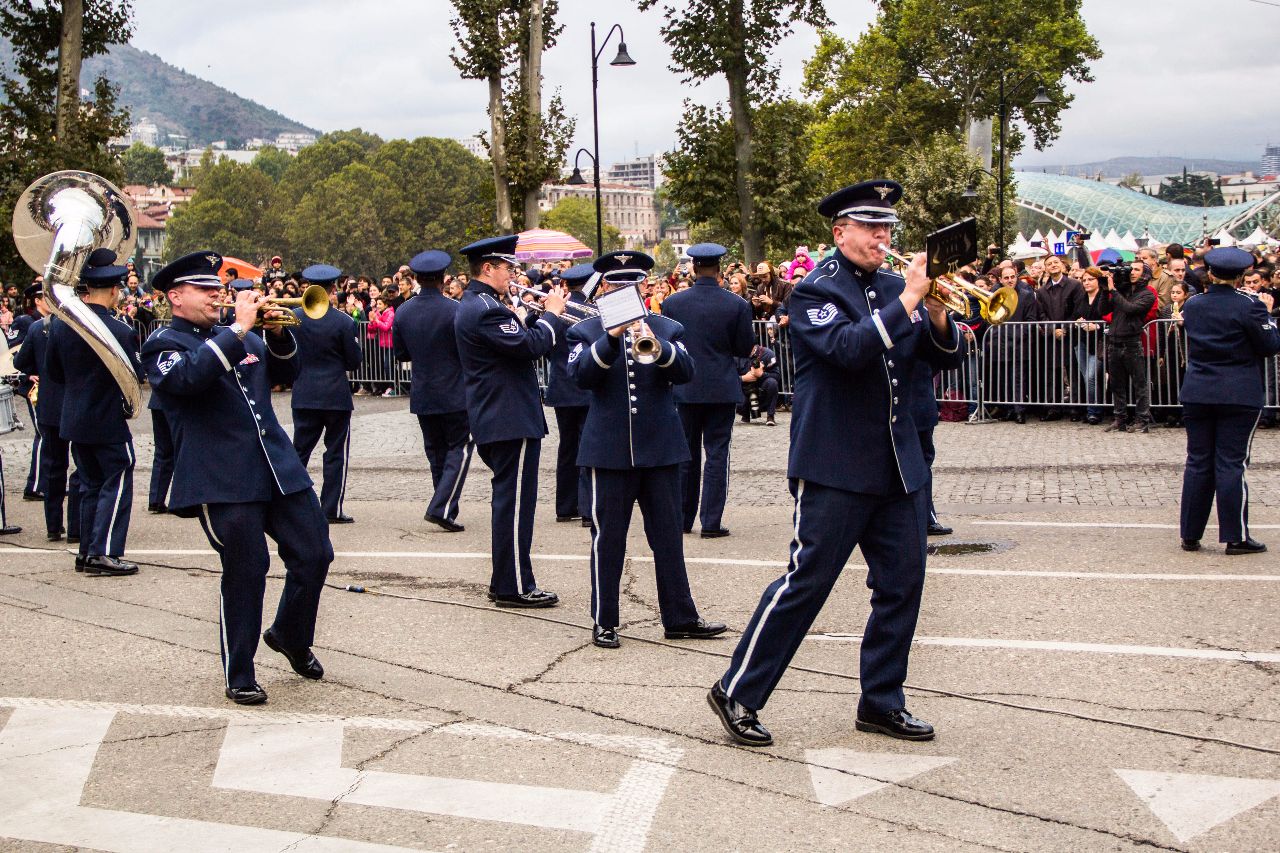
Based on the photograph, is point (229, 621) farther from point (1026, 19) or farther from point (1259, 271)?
point (1026, 19)

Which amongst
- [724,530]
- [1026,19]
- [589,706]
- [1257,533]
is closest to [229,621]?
[589,706]

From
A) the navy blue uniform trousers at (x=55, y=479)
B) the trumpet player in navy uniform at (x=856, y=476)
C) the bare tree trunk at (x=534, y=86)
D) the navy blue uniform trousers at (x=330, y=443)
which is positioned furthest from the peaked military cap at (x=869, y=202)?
the bare tree trunk at (x=534, y=86)

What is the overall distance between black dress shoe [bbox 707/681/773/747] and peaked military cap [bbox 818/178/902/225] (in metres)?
1.80

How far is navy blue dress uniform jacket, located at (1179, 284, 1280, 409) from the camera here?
9.27 meters

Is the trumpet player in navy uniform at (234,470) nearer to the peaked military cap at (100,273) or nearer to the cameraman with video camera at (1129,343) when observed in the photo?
the peaked military cap at (100,273)

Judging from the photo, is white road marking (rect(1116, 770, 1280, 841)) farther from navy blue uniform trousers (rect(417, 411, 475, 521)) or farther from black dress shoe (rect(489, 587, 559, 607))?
navy blue uniform trousers (rect(417, 411, 475, 521))

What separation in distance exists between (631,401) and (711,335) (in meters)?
3.16

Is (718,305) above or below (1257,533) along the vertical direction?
above

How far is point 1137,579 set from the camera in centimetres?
847

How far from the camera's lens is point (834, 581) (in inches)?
222

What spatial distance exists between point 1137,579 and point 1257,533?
1963mm

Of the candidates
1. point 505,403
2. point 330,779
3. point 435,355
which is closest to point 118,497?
point 435,355

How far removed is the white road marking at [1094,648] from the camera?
21.9 feet

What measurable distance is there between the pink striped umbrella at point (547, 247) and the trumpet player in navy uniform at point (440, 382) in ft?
44.6
